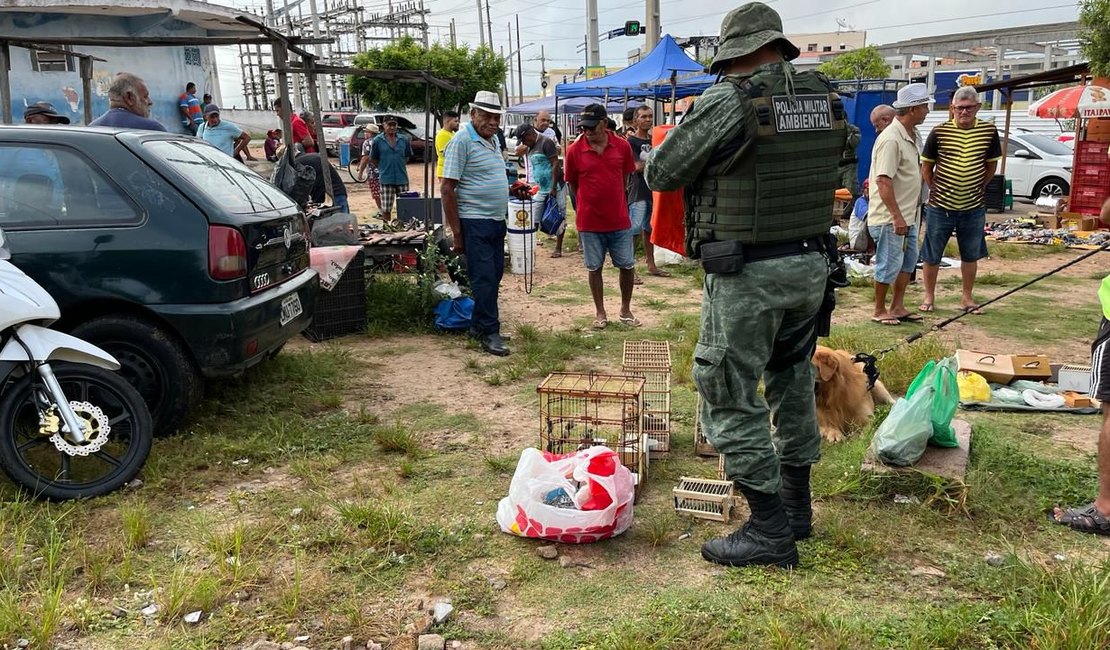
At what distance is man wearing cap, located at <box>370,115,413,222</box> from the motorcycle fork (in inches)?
337

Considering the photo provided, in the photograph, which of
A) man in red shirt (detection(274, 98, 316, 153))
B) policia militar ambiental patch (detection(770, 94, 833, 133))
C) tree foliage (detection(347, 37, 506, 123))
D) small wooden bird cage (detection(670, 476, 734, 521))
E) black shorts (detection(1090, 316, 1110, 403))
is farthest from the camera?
tree foliage (detection(347, 37, 506, 123))

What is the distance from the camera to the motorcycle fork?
3.46 metres

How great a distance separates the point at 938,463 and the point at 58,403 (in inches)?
156

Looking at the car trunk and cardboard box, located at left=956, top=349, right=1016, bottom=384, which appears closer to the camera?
the car trunk

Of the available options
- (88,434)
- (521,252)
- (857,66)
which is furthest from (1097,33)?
(857,66)

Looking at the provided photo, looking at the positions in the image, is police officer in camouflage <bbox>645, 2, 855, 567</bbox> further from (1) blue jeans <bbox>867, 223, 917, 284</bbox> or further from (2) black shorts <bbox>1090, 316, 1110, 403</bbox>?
(1) blue jeans <bbox>867, 223, 917, 284</bbox>

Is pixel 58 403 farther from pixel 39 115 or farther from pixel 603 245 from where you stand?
pixel 39 115

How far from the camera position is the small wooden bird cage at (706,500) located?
3.42m

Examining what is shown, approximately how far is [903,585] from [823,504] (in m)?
0.67

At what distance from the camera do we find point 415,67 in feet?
143

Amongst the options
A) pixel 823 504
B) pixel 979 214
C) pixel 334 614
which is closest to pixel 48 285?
pixel 334 614

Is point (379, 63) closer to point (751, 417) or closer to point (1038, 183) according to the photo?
point (1038, 183)

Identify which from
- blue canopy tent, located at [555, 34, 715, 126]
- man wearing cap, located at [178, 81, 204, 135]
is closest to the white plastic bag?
blue canopy tent, located at [555, 34, 715, 126]

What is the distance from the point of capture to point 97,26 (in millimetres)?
16109
